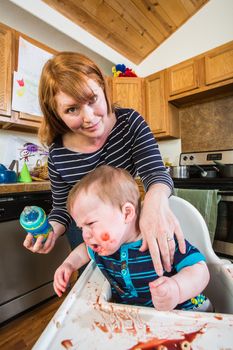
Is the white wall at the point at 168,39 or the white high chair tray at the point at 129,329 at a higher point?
the white wall at the point at 168,39

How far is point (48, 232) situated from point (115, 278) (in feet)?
0.69

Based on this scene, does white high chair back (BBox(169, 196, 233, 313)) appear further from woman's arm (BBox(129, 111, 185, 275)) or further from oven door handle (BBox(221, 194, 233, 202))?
oven door handle (BBox(221, 194, 233, 202))

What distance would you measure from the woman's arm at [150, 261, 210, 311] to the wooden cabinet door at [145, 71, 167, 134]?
225 cm

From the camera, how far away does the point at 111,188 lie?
21.0 inches

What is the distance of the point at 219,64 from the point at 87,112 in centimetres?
205

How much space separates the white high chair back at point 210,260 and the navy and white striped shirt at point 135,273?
66 mm

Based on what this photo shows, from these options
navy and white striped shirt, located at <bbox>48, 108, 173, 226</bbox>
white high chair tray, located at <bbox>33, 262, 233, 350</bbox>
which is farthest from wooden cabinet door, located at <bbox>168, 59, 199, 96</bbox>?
white high chair tray, located at <bbox>33, 262, 233, 350</bbox>

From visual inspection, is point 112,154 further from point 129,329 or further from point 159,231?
point 129,329

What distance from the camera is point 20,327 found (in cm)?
134

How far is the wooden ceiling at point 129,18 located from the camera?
219 cm

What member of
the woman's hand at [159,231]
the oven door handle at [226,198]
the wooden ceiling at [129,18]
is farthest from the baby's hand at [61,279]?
the wooden ceiling at [129,18]

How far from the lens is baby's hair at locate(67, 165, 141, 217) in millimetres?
526

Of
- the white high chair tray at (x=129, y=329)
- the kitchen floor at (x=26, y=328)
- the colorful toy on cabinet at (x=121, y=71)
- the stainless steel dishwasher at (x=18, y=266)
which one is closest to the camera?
the white high chair tray at (x=129, y=329)

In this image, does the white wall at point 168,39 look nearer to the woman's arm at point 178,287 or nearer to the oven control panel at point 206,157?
the oven control panel at point 206,157
